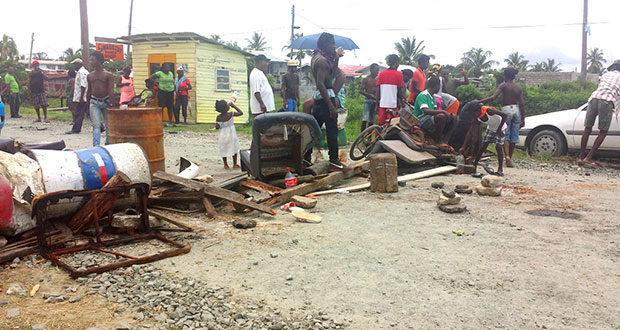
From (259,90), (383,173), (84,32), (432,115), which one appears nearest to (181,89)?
(84,32)

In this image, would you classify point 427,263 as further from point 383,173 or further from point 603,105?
point 603,105

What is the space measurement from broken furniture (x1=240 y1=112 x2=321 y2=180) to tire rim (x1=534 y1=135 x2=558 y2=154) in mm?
6039

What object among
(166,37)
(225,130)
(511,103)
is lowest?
(225,130)

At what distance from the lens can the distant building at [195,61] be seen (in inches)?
651

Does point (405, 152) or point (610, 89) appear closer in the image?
point (405, 152)

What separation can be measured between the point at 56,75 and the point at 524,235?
34.6 m

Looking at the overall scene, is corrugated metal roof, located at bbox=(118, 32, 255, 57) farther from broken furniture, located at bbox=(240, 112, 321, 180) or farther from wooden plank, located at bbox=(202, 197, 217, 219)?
wooden plank, located at bbox=(202, 197, 217, 219)

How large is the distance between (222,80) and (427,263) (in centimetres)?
1524

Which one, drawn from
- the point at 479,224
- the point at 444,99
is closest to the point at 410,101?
the point at 444,99

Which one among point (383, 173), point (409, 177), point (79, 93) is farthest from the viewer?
point (79, 93)

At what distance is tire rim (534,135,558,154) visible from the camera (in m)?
9.87

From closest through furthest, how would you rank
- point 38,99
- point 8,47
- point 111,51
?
1. point 38,99
2. point 111,51
3. point 8,47

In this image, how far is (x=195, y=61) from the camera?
16.5 metres

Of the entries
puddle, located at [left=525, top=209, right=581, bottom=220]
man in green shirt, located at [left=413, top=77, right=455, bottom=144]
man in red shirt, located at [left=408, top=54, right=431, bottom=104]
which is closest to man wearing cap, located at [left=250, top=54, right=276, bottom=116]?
man in green shirt, located at [left=413, top=77, right=455, bottom=144]
